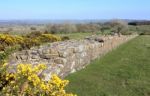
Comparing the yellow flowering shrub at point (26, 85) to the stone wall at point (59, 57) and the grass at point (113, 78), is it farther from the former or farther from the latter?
the grass at point (113, 78)

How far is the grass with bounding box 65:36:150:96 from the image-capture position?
→ 998 centimetres

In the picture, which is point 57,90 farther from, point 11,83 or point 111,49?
point 111,49

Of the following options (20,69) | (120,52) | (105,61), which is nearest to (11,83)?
(20,69)

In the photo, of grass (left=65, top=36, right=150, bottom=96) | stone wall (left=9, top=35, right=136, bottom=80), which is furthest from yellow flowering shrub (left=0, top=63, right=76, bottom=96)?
grass (left=65, top=36, right=150, bottom=96)

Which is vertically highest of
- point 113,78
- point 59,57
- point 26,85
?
point 26,85

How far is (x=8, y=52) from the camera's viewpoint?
17.7 ft

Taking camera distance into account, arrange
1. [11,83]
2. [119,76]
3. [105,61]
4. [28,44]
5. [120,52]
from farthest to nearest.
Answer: [28,44] → [120,52] → [105,61] → [119,76] → [11,83]

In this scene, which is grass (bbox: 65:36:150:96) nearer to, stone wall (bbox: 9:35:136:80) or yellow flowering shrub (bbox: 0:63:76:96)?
stone wall (bbox: 9:35:136:80)

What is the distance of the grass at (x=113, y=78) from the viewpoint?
9.98 metres

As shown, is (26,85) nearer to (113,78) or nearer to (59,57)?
(59,57)

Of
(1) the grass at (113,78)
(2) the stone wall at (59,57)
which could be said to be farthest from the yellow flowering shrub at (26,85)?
(1) the grass at (113,78)

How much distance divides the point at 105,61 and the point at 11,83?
10282 mm

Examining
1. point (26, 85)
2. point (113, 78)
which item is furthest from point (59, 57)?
point (26, 85)

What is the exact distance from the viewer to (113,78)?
1176 centimetres
